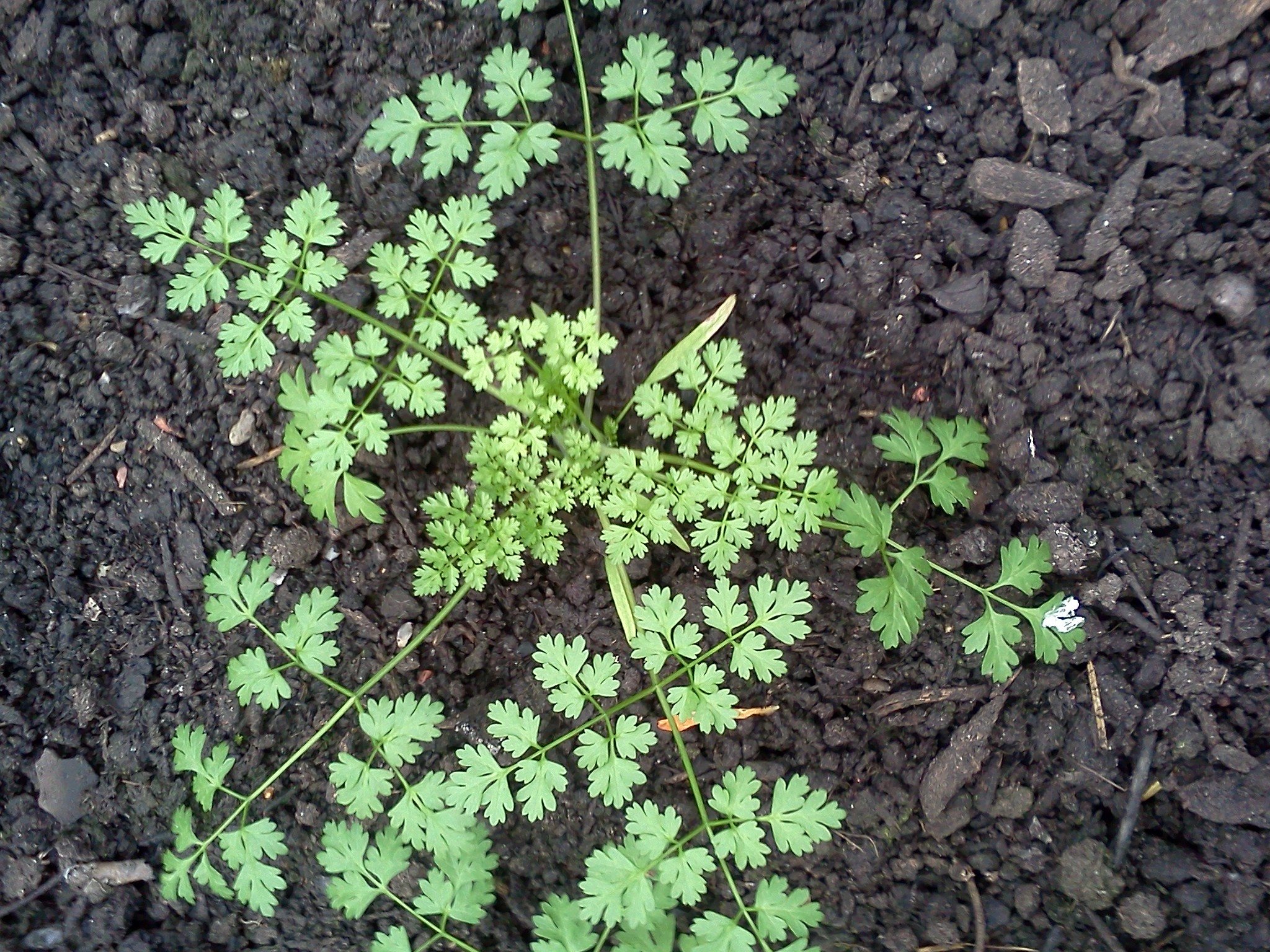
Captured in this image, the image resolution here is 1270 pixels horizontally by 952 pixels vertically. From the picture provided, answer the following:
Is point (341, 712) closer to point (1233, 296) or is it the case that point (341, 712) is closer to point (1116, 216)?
point (1116, 216)

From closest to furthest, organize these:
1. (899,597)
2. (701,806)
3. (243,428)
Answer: (701,806), (899,597), (243,428)

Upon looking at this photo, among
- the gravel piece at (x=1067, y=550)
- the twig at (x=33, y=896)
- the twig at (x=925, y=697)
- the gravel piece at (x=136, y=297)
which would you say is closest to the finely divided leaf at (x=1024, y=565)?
the gravel piece at (x=1067, y=550)

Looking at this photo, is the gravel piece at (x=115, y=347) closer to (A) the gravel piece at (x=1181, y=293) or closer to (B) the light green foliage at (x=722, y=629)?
(B) the light green foliage at (x=722, y=629)

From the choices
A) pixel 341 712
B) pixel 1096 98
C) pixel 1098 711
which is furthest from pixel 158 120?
pixel 1098 711

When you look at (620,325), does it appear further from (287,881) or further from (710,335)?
(287,881)

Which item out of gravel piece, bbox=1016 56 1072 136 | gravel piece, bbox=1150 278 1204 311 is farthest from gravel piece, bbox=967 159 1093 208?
gravel piece, bbox=1150 278 1204 311

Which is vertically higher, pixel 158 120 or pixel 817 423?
pixel 158 120

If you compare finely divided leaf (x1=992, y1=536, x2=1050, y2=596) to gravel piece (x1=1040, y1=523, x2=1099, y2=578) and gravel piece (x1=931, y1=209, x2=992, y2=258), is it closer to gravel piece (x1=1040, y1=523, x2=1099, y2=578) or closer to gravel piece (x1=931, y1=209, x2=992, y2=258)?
gravel piece (x1=1040, y1=523, x2=1099, y2=578)
